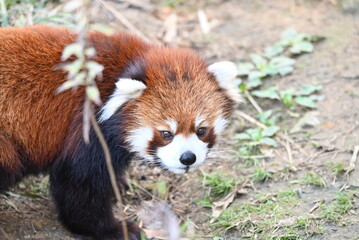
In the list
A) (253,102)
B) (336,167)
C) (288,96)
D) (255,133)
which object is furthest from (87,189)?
(288,96)

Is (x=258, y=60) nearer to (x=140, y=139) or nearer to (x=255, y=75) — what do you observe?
(x=255, y=75)

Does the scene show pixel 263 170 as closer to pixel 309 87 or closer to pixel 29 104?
pixel 309 87

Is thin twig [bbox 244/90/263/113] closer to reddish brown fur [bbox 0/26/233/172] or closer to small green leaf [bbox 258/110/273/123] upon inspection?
small green leaf [bbox 258/110/273/123]

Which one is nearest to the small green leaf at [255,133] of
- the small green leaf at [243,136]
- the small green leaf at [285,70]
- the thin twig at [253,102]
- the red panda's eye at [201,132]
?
the small green leaf at [243,136]

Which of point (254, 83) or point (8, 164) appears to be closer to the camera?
point (8, 164)

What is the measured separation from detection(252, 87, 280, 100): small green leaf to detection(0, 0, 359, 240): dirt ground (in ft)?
0.27

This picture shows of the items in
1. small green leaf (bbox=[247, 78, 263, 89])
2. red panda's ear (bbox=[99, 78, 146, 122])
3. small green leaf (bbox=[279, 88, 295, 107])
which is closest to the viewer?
red panda's ear (bbox=[99, 78, 146, 122])

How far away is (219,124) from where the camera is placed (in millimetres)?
4066

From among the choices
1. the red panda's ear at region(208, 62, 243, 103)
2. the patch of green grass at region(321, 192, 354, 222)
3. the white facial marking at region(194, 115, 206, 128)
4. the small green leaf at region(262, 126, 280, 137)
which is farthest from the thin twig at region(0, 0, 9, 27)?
the patch of green grass at region(321, 192, 354, 222)

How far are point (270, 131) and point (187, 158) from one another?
1.72 m

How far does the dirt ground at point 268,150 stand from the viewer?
428 centimetres

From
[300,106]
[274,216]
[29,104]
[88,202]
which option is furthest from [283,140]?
[29,104]

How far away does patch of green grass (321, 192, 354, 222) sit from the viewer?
13.2 feet

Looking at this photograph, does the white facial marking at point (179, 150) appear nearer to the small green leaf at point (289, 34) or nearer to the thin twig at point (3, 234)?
the thin twig at point (3, 234)
